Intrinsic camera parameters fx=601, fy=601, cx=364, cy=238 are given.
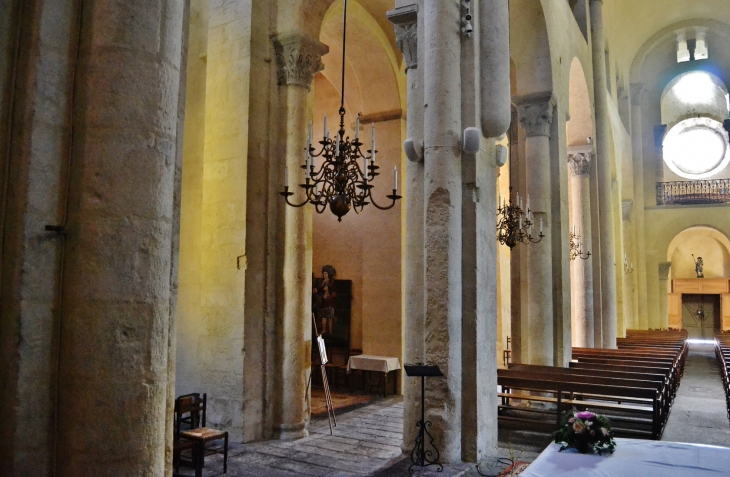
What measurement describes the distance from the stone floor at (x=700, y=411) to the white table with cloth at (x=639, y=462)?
3.58 metres

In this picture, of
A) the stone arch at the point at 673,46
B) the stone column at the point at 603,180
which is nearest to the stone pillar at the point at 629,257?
the stone arch at the point at 673,46

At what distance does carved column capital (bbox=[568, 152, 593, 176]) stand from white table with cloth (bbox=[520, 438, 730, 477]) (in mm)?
11003

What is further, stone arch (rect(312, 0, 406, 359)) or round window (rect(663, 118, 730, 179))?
round window (rect(663, 118, 730, 179))

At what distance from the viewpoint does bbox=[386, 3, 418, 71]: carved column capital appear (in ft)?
21.2

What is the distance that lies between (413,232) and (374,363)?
5307mm

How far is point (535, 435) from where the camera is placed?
25.3ft

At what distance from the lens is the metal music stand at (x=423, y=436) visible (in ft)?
17.1

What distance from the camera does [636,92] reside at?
2547 cm

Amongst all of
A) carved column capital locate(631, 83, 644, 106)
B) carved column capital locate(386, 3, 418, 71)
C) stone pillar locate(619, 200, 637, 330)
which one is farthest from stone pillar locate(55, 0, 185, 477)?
carved column capital locate(631, 83, 644, 106)

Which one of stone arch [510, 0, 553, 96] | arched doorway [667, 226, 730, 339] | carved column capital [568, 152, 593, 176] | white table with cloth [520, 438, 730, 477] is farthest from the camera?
arched doorway [667, 226, 730, 339]

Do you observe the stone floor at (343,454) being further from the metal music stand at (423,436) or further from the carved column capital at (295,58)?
the carved column capital at (295,58)

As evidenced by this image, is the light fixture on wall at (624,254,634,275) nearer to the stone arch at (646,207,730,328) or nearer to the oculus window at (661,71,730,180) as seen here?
the stone arch at (646,207,730,328)

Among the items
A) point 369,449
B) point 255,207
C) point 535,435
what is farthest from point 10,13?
point 535,435

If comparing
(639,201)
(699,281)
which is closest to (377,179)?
(639,201)
